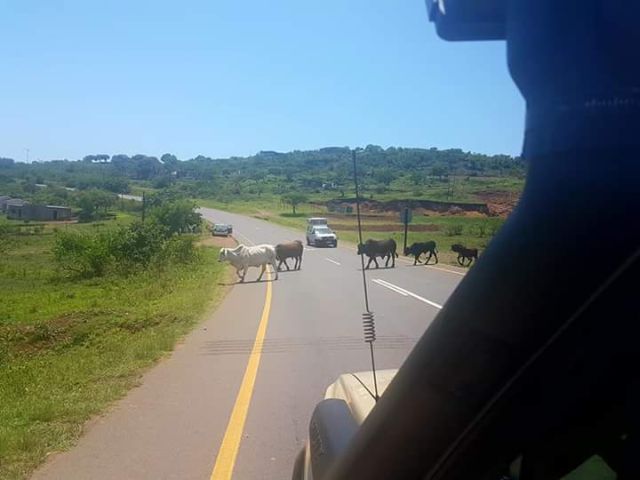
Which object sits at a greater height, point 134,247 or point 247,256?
point 247,256

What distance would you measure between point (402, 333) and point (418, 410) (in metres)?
9.17

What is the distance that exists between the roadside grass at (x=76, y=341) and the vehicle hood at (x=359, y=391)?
2.88m

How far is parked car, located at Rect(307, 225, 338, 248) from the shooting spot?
86.1 feet

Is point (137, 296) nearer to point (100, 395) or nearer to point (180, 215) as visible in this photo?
point (100, 395)

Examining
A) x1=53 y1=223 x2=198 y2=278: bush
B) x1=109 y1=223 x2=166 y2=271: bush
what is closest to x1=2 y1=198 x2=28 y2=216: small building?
x1=53 y1=223 x2=198 y2=278: bush

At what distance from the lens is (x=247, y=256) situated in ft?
78.4

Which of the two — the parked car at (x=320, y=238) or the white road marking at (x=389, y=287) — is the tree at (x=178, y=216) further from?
the white road marking at (x=389, y=287)

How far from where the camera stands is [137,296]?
21406 millimetres

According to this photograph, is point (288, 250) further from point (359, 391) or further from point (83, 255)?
point (359, 391)

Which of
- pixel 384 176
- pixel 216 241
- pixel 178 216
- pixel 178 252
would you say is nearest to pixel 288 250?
pixel 178 252

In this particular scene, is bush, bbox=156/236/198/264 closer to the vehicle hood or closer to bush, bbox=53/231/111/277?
bush, bbox=53/231/111/277

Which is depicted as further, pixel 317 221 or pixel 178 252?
pixel 178 252

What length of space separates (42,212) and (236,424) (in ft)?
200

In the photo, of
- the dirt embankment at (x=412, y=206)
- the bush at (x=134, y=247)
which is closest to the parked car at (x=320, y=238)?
the bush at (x=134, y=247)
